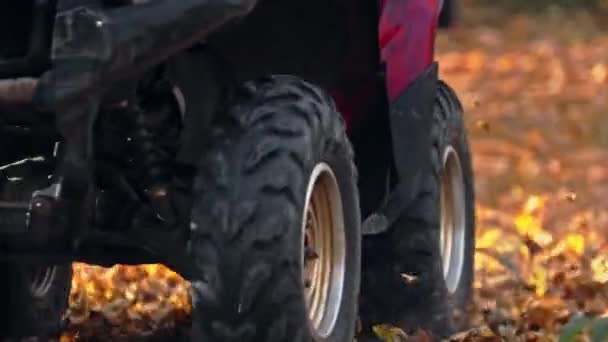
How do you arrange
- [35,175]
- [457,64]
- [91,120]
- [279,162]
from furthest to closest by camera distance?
[457,64]
[35,175]
[279,162]
[91,120]

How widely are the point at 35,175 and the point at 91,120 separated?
813 millimetres

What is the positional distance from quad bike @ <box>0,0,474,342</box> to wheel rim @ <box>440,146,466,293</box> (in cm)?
76

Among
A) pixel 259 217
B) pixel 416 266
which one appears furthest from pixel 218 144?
pixel 416 266

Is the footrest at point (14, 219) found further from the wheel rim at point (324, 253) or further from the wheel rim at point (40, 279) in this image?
the wheel rim at point (40, 279)

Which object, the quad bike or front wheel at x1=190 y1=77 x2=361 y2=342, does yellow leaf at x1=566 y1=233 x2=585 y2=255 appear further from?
front wheel at x1=190 y1=77 x2=361 y2=342

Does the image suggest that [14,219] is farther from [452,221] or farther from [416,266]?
[452,221]

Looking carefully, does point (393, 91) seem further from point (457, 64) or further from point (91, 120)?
point (457, 64)

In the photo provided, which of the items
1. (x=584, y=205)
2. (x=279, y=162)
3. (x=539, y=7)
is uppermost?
(x=279, y=162)

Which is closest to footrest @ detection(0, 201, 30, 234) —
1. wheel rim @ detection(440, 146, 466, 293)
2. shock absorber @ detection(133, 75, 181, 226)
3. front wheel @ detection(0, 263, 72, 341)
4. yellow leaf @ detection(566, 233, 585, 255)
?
shock absorber @ detection(133, 75, 181, 226)

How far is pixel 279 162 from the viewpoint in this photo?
4.20 meters

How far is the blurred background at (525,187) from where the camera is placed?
6211 millimetres

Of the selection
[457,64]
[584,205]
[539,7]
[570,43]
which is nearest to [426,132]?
[584,205]

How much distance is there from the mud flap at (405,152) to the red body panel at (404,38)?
0.15 ft

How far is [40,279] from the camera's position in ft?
19.7
